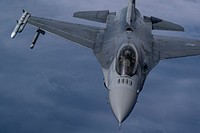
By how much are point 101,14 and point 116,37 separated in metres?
8.29

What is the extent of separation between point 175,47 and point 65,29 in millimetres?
11944

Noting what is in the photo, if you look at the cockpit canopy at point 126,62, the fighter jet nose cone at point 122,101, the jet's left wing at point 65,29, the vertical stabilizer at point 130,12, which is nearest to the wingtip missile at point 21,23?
the jet's left wing at point 65,29

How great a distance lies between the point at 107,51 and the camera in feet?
117

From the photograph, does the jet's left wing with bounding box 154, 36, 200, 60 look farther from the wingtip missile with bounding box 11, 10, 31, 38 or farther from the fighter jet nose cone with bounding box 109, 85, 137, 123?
the wingtip missile with bounding box 11, 10, 31, 38

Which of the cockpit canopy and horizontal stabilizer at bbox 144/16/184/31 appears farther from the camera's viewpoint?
horizontal stabilizer at bbox 144/16/184/31

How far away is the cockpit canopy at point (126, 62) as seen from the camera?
28969mm

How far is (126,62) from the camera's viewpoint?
2920 cm

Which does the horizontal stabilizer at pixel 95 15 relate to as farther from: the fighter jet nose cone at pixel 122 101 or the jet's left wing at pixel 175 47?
the fighter jet nose cone at pixel 122 101

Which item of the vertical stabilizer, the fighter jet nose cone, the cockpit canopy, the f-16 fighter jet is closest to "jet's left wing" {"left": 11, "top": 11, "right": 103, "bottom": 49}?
the f-16 fighter jet

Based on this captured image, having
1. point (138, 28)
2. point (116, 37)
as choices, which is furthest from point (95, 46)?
point (138, 28)

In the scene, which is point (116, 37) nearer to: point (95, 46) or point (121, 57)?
point (95, 46)

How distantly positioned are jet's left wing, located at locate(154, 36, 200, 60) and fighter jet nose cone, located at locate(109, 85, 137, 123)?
10.3 m

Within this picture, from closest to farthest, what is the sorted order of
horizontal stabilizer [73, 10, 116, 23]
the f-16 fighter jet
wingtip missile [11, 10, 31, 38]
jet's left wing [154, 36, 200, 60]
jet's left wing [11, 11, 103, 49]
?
the f-16 fighter jet < jet's left wing [154, 36, 200, 60] < wingtip missile [11, 10, 31, 38] < jet's left wing [11, 11, 103, 49] < horizontal stabilizer [73, 10, 116, 23]

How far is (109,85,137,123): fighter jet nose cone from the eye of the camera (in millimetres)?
27323
